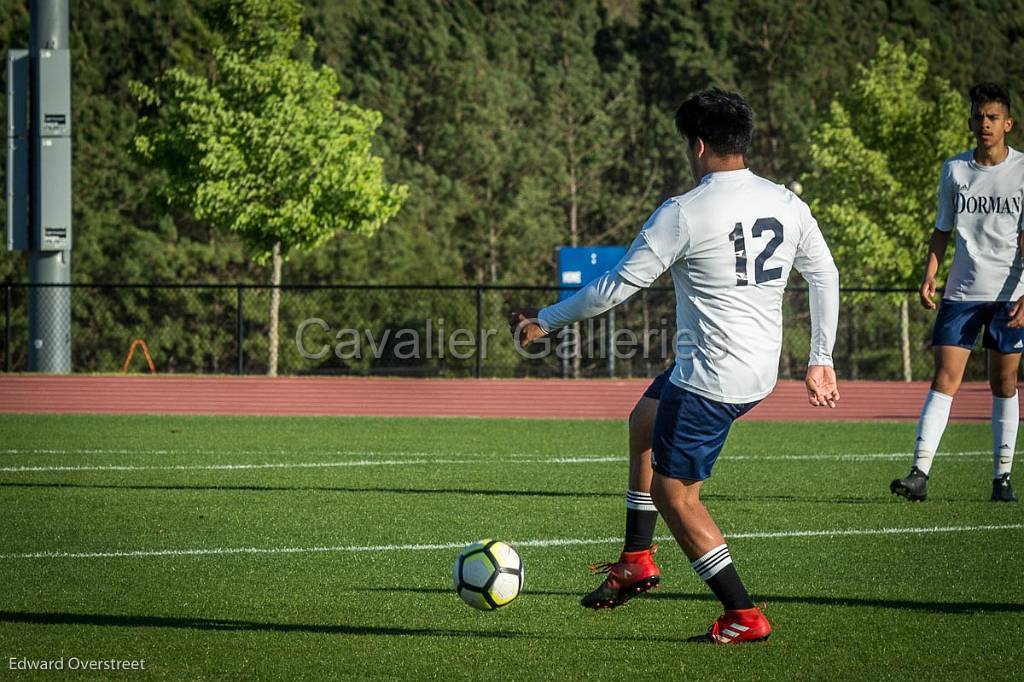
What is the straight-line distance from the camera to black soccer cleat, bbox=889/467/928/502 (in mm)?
8430

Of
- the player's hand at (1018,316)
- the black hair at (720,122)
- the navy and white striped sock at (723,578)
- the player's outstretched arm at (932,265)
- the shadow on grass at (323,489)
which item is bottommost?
the shadow on grass at (323,489)

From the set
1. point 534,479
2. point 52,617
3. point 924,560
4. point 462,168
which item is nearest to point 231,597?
point 52,617

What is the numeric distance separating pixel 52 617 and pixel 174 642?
0.67m

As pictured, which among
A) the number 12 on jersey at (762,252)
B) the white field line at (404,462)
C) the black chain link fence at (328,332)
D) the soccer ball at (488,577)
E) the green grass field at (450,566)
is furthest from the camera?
the black chain link fence at (328,332)

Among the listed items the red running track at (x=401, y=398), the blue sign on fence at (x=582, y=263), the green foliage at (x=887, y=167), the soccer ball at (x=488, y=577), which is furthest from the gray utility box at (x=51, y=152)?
the soccer ball at (x=488, y=577)

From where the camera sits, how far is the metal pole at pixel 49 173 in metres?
25.0

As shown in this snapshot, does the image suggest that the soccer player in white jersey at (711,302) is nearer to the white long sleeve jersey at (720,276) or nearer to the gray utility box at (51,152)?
the white long sleeve jersey at (720,276)

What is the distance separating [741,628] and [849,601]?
3.26 feet

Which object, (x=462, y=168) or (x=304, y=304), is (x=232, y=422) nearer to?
(x=304, y=304)

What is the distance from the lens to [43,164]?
25.0 metres

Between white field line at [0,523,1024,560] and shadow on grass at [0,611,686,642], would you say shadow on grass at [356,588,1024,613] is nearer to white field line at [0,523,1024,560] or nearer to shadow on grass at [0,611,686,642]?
shadow on grass at [0,611,686,642]

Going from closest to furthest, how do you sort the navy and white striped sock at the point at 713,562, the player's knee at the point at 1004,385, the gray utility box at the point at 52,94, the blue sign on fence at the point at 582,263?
the navy and white striped sock at the point at 713,562, the player's knee at the point at 1004,385, the gray utility box at the point at 52,94, the blue sign on fence at the point at 582,263

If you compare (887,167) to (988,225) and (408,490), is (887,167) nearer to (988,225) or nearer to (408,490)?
(988,225)

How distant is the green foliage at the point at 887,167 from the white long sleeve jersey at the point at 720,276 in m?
30.0
